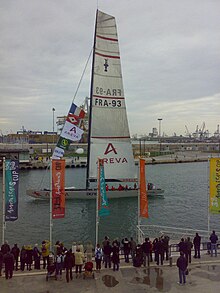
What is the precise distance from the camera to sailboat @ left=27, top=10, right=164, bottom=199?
36.0 m

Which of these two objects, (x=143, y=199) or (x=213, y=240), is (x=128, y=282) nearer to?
(x=213, y=240)

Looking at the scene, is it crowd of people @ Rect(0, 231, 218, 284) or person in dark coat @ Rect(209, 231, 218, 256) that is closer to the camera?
crowd of people @ Rect(0, 231, 218, 284)

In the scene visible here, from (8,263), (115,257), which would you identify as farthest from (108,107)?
(8,263)

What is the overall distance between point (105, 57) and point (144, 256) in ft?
86.4

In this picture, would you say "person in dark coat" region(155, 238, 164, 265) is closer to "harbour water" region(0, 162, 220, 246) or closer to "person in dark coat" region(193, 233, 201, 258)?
"person in dark coat" region(193, 233, 201, 258)

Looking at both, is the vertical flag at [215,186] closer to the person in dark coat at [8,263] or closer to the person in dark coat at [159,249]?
the person in dark coat at [159,249]

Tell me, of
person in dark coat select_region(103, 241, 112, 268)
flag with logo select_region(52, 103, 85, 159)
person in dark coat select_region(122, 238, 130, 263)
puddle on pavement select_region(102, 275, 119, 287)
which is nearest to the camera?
Result: puddle on pavement select_region(102, 275, 119, 287)

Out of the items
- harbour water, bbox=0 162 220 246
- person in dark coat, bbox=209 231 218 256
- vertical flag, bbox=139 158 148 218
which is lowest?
harbour water, bbox=0 162 220 246

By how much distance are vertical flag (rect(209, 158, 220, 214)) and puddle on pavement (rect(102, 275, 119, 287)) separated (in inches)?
288

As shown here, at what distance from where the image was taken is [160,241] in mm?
14641

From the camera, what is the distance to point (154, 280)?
42.1ft

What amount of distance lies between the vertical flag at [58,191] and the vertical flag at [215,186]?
26.4ft

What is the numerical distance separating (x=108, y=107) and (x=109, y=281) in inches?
1014

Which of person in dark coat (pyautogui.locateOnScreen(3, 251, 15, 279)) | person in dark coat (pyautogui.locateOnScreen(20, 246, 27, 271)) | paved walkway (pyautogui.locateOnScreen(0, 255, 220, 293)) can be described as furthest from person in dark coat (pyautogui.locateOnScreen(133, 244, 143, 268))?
person in dark coat (pyautogui.locateOnScreen(3, 251, 15, 279))
